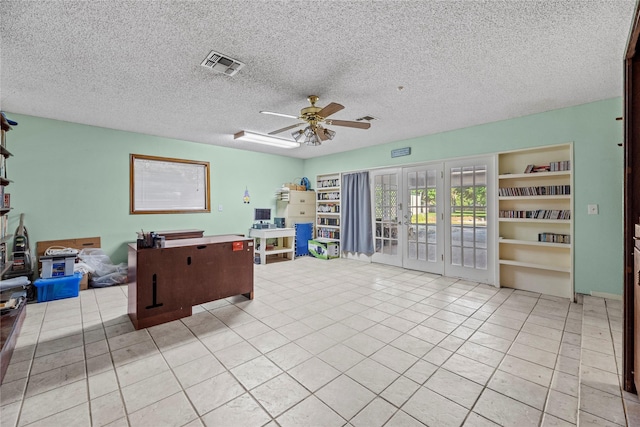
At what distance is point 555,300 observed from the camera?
141 inches

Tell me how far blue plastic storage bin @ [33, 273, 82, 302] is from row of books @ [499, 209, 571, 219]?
242 inches

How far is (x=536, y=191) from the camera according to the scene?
3840 mm

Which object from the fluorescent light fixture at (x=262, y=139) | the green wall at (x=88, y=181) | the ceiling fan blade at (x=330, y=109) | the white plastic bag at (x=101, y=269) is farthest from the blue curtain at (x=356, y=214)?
the white plastic bag at (x=101, y=269)

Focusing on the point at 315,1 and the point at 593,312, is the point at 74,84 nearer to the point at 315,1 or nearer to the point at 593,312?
the point at 315,1

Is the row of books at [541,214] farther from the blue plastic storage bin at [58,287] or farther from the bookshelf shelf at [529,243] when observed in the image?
the blue plastic storage bin at [58,287]

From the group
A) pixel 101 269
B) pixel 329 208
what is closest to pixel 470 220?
pixel 329 208

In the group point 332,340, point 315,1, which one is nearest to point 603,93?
point 315,1

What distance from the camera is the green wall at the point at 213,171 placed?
339 centimetres

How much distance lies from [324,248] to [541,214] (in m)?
4.08

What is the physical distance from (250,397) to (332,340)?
0.94 m

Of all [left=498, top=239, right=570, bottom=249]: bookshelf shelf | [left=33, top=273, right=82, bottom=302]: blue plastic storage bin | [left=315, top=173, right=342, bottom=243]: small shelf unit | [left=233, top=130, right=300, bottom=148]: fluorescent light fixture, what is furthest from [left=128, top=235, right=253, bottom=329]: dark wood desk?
[left=498, top=239, right=570, bottom=249]: bookshelf shelf

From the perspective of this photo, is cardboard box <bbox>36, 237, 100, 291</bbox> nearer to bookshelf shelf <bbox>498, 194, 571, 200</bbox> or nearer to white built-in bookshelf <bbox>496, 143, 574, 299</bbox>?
white built-in bookshelf <bbox>496, 143, 574, 299</bbox>

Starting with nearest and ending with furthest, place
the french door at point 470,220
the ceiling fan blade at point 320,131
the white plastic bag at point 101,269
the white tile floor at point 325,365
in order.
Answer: the white tile floor at point 325,365
the ceiling fan blade at point 320,131
the white plastic bag at point 101,269
the french door at point 470,220

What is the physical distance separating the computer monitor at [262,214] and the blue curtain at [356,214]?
1.77 metres
